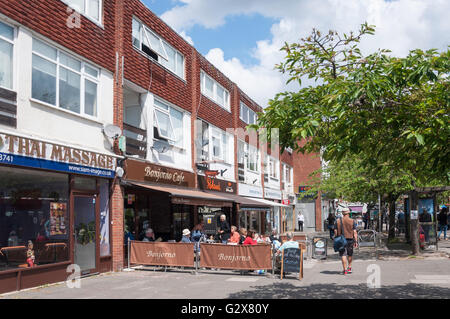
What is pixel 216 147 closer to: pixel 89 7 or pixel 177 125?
pixel 177 125

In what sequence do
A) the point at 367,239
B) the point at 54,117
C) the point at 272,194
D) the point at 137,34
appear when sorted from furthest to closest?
the point at 272,194 < the point at 367,239 < the point at 137,34 < the point at 54,117

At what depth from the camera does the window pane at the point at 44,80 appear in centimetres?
1092

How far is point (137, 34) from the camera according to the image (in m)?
15.6

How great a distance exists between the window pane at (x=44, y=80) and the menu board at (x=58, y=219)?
98.9 inches

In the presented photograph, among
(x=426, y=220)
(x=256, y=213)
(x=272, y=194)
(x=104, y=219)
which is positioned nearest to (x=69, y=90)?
(x=104, y=219)

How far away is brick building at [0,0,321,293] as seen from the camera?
10242mm

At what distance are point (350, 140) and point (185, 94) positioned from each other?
12.2m

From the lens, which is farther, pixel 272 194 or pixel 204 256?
pixel 272 194

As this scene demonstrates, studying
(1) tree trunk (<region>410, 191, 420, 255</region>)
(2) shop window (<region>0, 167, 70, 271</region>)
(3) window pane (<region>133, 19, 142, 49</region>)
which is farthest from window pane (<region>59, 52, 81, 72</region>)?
(1) tree trunk (<region>410, 191, 420, 255</region>)

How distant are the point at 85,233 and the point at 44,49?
187 inches

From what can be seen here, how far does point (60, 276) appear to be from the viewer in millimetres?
11258

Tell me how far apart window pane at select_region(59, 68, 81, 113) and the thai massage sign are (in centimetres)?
122
